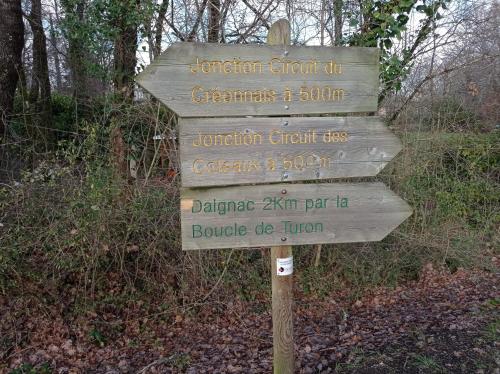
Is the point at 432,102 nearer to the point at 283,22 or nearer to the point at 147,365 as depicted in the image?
the point at 283,22

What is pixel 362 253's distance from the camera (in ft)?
17.8

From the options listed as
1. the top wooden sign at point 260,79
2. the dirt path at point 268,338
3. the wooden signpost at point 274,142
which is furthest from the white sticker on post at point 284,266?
the dirt path at point 268,338

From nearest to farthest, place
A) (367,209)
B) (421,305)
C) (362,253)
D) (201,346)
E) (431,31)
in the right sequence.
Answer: (367,209)
(201,346)
(421,305)
(362,253)
(431,31)

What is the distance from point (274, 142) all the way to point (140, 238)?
2.73 metres

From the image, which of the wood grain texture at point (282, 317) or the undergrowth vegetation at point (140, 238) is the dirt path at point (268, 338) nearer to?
the undergrowth vegetation at point (140, 238)

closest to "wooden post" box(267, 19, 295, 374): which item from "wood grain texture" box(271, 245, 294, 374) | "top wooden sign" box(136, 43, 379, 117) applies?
"wood grain texture" box(271, 245, 294, 374)

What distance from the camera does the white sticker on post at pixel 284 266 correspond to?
2.57 meters

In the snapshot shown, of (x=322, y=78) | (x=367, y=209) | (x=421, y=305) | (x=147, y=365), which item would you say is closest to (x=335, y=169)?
(x=367, y=209)

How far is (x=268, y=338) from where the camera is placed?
13.7ft

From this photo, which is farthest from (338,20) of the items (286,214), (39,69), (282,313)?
(39,69)

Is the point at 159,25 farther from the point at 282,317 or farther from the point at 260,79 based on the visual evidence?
the point at 282,317

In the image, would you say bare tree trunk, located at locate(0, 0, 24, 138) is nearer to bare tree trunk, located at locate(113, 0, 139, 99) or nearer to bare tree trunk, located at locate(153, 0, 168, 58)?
bare tree trunk, located at locate(113, 0, 139, 99)

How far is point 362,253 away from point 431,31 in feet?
10.9

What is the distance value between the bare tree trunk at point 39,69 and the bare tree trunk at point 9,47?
4.19 ft
